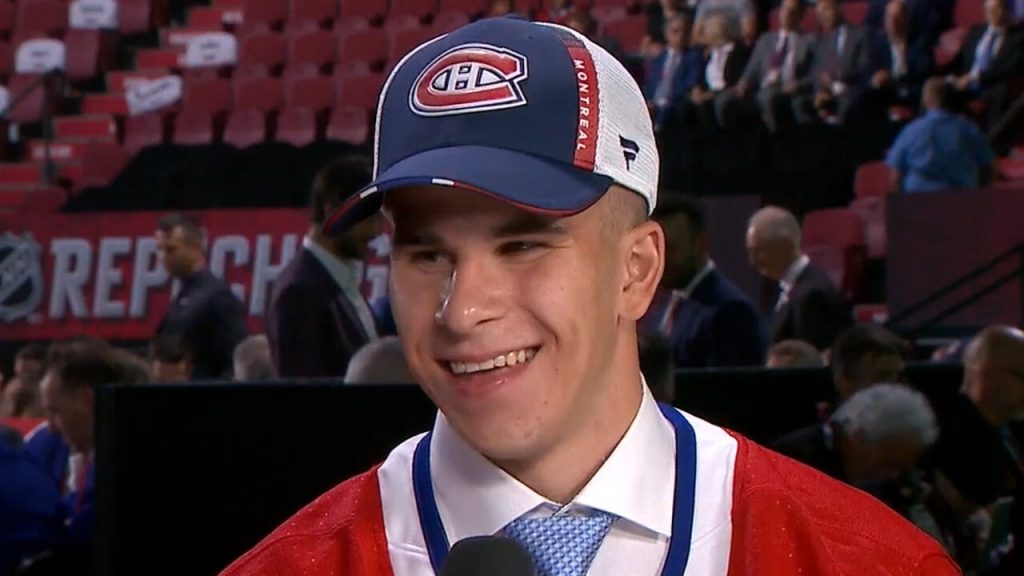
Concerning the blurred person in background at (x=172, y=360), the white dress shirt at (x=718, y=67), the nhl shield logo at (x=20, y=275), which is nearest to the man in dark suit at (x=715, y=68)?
the white dress shirt at (x=718, y=67)

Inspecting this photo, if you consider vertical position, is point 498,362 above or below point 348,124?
above

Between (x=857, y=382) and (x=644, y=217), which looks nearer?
(x=644, y=217)

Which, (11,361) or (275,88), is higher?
(275,88)

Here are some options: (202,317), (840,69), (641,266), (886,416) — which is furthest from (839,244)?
(641,266)

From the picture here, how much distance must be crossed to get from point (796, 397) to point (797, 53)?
6.17m

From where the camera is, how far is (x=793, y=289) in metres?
5.75

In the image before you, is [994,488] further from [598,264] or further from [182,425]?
[598,264]

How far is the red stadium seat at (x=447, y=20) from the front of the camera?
1314cm

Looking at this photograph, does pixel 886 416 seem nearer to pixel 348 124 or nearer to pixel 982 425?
pixel 982 425

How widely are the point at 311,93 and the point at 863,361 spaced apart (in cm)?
1007

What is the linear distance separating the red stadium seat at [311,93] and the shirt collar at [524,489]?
12.2 metres

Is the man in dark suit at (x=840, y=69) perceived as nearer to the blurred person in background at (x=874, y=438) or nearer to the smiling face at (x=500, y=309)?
the blurred person in background at (x=874, y=438)

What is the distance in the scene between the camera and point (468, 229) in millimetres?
1331

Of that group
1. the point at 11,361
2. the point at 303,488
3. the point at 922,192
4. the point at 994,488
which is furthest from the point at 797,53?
the point at 303,488
